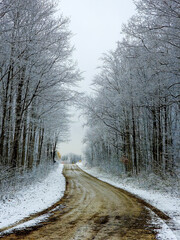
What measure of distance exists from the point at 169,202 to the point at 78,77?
25.7ft

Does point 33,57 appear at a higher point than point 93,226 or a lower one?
higher

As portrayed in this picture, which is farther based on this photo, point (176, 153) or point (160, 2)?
point (176, 153)

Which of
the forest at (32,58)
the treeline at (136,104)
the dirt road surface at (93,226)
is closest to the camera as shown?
the dirt road surface at (93,226)

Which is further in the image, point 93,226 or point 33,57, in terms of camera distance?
point 33,57

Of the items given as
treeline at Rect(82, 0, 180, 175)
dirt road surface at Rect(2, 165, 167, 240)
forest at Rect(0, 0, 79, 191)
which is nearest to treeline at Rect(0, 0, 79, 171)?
forest at Rect(0, 0, 79, 191)

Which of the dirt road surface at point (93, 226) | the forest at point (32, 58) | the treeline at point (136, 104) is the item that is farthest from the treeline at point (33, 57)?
the dirt road surface at point (93, 226)

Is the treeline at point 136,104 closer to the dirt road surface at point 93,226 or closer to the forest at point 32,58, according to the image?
the forest at point 32,58

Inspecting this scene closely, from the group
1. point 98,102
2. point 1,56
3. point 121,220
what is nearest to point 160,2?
point 1,56

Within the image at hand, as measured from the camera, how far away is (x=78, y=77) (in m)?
11.6

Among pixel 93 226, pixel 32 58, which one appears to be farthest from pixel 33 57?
pixel 93 226

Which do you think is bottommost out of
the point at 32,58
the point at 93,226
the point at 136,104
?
the point at 93,226

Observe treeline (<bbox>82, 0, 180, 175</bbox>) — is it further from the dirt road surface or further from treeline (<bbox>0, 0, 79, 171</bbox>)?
the dirt road surface

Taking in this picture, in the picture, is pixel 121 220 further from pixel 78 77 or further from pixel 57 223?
pixel 78 77

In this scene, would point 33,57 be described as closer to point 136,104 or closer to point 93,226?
point 93,226
